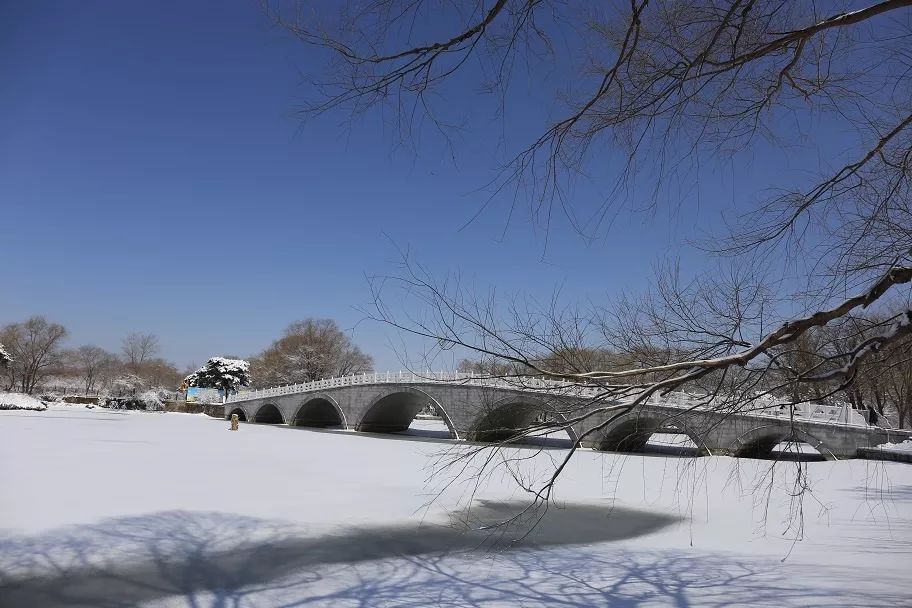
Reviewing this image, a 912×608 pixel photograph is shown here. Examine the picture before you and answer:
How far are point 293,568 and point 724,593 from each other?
419cm

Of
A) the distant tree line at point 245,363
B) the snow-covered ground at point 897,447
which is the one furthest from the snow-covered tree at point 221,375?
the snow-covered ground at point 897,447

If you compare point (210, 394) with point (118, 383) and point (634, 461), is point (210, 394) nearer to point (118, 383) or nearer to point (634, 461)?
point (118, 383)

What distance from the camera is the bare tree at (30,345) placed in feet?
204

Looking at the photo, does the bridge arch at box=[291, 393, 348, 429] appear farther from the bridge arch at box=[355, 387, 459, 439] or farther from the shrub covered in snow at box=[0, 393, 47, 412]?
the shrub covered in snow at box=[0, 393, 47, 412]

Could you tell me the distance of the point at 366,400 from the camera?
35.3 m

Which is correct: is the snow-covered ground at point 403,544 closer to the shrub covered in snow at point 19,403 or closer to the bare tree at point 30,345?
the shrub covered in snow at point 19,403

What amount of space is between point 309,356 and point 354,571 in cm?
5246

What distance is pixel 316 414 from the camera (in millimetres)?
44906

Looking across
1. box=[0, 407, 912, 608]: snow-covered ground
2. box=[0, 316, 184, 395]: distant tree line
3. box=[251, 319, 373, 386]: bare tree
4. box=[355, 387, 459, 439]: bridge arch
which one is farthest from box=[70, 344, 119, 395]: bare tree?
box=[0, 407, 912, 608]: snow-covered ground

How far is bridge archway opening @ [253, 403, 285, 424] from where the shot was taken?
46869 millimetres

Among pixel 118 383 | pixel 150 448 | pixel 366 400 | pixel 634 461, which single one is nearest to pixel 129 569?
pixel 150 448

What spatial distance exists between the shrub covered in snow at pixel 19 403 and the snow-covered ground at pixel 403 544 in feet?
A: 98.6

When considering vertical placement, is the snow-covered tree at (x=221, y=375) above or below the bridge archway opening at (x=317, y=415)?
above

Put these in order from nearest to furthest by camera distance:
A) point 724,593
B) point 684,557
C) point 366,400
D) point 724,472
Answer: point 724,593 → point 684,557 → point 724,472 → point 366,400
